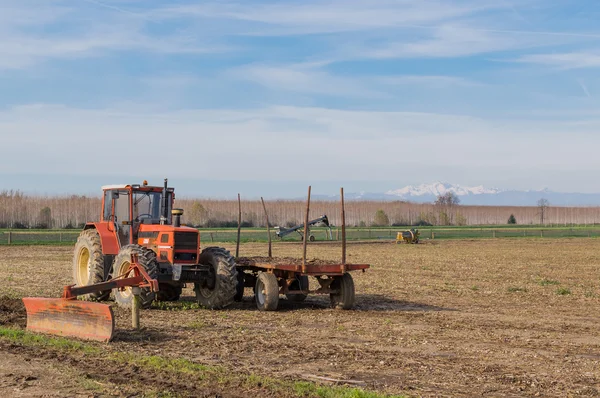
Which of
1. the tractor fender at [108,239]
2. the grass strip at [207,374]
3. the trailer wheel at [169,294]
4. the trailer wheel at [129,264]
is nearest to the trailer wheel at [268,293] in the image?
the trailer wheel at [169,294]

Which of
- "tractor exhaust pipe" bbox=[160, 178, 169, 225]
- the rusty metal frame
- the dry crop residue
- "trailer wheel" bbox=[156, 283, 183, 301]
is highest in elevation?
"tractor exhaust pipe" bbox=[160, 178, 169, 225]

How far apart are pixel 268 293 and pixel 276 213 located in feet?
326

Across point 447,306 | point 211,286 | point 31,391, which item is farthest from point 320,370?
point 447,306

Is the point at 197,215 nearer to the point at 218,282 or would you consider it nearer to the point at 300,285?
the point at 300,285

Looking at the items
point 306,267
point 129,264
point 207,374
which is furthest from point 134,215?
point 207,374

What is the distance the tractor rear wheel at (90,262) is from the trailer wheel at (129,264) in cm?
107

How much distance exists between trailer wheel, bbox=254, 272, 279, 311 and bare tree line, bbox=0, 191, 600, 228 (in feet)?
236

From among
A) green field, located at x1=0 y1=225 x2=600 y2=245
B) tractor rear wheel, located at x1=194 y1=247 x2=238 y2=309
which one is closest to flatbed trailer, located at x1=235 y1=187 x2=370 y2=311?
tractor rear wheel, located at x1=194 y1=247 x2=238 y2=309

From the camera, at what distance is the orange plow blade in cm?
1246

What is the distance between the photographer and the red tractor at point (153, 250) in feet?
53.6

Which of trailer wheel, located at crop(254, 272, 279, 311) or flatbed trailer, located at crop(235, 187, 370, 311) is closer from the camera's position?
flatbed trailer, located at crop(235, 187, 370, 311)

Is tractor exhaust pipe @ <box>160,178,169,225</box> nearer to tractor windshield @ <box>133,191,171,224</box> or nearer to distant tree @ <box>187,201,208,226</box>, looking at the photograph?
tractor windshield @ <box>133,191,171,224</box>

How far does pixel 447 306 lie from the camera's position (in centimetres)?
1830

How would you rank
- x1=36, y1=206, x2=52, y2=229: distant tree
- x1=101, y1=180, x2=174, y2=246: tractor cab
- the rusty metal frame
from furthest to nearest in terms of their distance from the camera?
1. x1=36, y1=206, x2=52, y2=229: distant tree
2. x1=101, y1=180, x2=174, y2=246: tractor cab
3. the rusty metal frame
